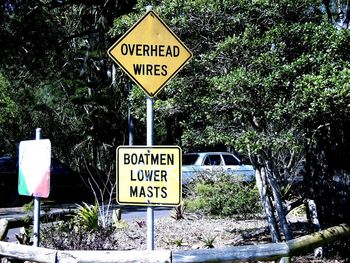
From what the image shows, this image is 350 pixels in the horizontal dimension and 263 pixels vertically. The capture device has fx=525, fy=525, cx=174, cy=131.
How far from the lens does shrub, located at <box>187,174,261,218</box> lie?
13930 millimetres

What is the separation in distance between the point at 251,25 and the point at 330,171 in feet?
7.96

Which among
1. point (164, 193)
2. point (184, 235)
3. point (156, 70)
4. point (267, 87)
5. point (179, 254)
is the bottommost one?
point (179, 254)

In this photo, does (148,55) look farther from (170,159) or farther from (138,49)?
(170,159)

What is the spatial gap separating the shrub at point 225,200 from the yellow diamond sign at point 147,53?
371 inches

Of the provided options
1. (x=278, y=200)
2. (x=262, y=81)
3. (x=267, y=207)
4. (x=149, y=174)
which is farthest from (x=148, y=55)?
(x=267, y=207)

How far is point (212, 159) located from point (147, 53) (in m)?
15.2

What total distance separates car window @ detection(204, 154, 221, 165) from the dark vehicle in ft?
15.7

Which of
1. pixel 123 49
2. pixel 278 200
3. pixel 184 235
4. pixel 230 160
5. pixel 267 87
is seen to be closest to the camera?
pixel 123 49

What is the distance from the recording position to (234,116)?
7266 millimetres

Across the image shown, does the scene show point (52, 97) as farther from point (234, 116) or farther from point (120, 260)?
point (120, 260)

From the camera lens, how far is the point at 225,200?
14.1 metres

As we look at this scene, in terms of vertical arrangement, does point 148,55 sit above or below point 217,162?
below

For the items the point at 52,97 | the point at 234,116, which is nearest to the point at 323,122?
the point at 234,116

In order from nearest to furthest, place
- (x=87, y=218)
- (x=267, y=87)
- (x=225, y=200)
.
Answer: (x=267, y=87), (x=87, y=218), (x=225, y=200)
